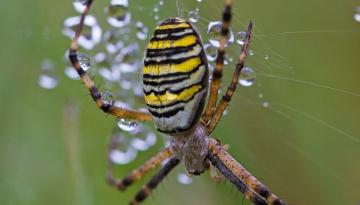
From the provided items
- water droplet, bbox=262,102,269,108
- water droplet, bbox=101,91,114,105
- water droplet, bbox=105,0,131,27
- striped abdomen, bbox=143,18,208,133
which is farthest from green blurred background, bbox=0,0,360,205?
striped abdomen, bbox=143,18,208,133

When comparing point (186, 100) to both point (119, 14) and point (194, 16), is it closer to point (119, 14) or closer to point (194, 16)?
point (194, 16)

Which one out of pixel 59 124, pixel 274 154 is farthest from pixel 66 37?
pixel 274 154

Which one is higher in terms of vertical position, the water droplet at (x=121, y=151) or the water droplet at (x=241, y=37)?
the water droplet at (x=241, y=37)

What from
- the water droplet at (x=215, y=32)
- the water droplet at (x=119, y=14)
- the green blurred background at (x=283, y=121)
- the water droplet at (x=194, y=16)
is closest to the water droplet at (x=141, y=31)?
the water droplet at (x=119, y=14)

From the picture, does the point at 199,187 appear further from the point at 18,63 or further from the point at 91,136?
the point at 18,63

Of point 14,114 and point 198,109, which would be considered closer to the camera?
point 198,109

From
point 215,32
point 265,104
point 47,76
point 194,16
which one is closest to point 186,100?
point 215,32

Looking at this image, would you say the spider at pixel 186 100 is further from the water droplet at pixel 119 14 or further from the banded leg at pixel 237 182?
the water droplet at pixel 119 14

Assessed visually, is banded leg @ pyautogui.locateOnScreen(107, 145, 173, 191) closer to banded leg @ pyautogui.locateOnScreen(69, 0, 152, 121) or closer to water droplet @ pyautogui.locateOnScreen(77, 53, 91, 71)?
banded leg @ pyautogui.locateOnScreen(69, 0, 152, 121)
